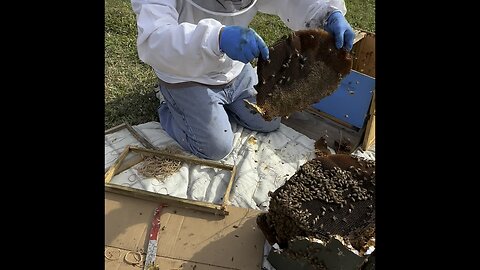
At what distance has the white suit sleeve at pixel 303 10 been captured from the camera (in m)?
2.49

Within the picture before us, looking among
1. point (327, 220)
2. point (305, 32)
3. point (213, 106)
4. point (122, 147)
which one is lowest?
point (122, 147)

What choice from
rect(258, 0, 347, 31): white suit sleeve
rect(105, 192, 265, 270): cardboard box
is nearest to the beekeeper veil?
rect(258, 0, 347, 31): white suit sleeve

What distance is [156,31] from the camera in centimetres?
216

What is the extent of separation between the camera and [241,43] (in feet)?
6.49

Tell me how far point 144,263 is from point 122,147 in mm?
805

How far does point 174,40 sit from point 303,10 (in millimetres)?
854

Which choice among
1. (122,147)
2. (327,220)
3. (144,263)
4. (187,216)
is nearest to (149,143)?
(122,147)

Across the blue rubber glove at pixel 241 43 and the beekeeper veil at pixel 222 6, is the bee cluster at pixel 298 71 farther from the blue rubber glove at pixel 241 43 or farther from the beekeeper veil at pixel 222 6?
the beekeeper veil at pixel 222 6

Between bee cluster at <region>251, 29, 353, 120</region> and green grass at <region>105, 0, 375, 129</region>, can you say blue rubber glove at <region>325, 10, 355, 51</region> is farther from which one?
green grass at <region>105, 0, 375, 129</region>

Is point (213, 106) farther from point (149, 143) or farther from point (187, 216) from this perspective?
point (187, 216)

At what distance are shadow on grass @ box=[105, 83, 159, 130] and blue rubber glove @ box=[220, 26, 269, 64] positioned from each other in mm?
979

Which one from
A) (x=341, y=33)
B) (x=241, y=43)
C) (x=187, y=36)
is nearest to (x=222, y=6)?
(x=187, y=36)

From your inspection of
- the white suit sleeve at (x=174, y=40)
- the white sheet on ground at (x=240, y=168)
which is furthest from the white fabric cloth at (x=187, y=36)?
the white sheet on ground at (x=240, y=168)

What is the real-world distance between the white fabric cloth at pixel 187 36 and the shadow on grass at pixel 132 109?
1.29 feet
